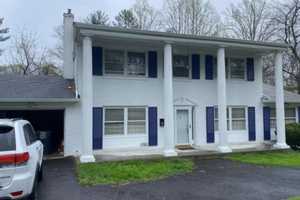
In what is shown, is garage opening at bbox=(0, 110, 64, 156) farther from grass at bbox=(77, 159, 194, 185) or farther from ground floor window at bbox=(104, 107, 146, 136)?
grass at bbox=(77, 159, 194, 185)

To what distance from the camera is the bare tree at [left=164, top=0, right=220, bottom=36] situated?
91.1 ft

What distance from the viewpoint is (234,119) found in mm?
15312

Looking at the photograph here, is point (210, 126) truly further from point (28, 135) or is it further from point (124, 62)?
point (28, 135)

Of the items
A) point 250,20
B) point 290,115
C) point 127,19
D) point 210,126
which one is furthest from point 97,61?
point 250,20

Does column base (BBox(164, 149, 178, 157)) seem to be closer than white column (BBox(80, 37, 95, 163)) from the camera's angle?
No

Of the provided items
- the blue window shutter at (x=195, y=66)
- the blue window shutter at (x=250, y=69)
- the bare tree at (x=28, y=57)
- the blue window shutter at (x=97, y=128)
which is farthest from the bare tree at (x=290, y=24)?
the bare tree at (x=28, y=57)

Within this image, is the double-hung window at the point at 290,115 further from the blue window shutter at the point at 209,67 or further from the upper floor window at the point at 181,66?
the upper floor window at the point at 181,66

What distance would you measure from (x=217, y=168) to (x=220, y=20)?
74.3 feet

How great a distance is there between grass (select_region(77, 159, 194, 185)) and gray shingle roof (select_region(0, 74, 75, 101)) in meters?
3.76

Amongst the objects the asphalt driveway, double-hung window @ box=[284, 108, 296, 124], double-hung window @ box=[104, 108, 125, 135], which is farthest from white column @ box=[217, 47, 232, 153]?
double-hung window @ box=[284, 108, 296, 124]

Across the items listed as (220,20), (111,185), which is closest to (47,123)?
(111,185)

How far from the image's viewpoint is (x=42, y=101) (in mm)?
11742

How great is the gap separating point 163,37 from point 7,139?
27.5 ft

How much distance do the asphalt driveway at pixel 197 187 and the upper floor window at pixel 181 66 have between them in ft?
19.3
